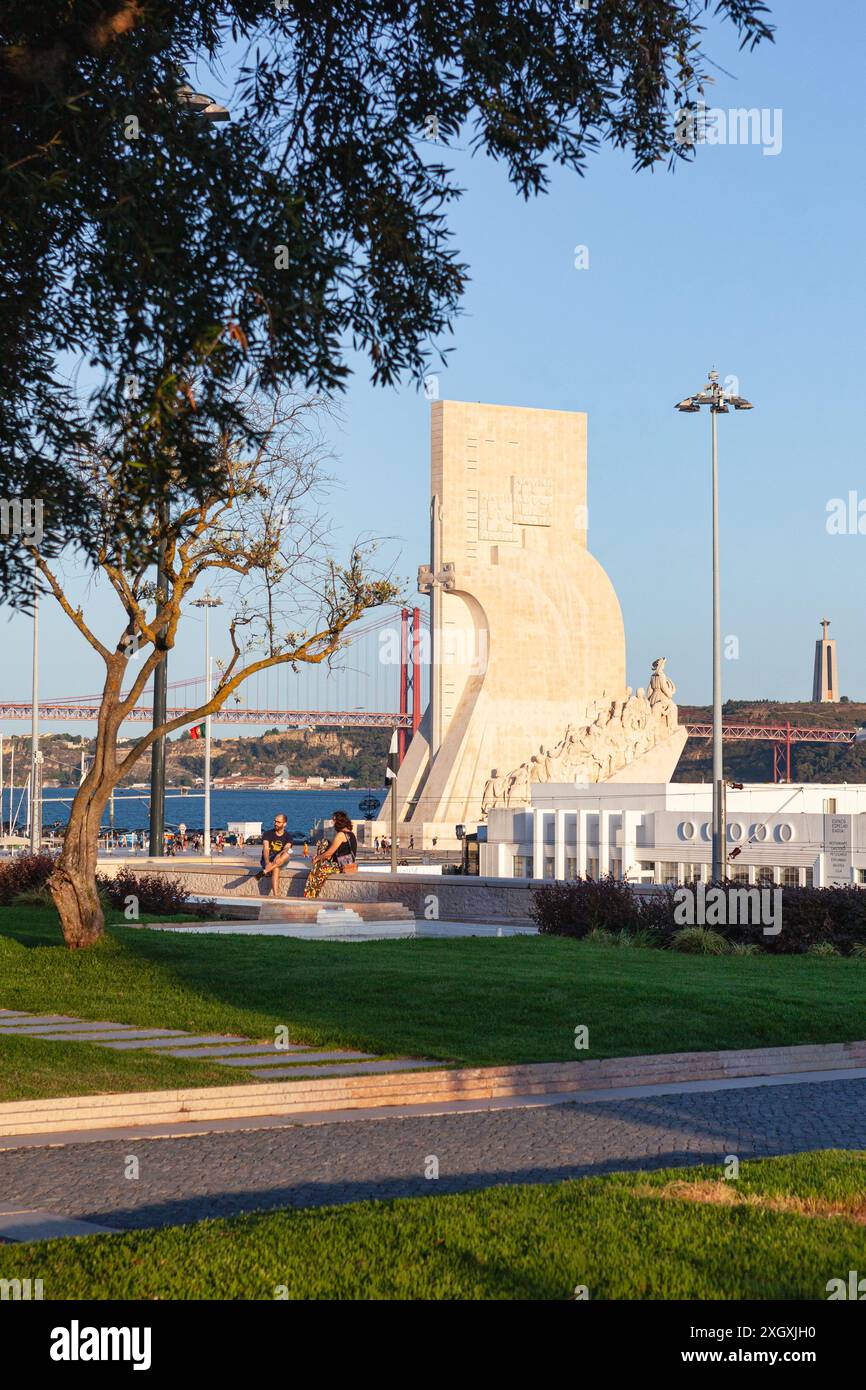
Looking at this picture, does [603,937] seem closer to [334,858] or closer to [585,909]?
[585,909]

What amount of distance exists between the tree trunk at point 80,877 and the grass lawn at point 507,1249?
999 cm

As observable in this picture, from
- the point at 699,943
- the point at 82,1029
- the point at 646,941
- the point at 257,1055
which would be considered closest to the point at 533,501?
the point at 646,941

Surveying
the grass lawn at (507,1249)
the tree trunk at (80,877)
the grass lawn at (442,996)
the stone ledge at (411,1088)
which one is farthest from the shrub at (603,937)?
the grass lawn at (507,1249)

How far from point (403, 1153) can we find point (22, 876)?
20.0m

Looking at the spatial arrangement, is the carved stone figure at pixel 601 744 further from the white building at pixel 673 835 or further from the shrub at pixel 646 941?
the shrub at pixel 646 941

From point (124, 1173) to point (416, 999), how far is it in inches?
258

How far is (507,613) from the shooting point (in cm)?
6988

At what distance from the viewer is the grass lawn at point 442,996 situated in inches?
535

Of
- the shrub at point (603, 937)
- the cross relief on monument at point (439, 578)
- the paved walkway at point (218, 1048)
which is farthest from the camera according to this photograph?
the cross relief on monument at point (439, 578)

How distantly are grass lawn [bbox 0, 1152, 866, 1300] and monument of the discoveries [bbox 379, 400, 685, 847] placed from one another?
59649mm

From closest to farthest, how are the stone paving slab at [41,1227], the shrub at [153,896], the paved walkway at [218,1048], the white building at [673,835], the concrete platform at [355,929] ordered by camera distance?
the stone paving slab at [41,1227] < the paved walkway at [218,1048] < the concrete platform at [355,929] < the shrub at [153,896] < the white building at [673,835]

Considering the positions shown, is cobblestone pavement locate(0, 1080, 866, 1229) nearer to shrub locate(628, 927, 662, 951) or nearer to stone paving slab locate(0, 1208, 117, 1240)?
stone paving slab locate(0, 1208, 117, 1240)
